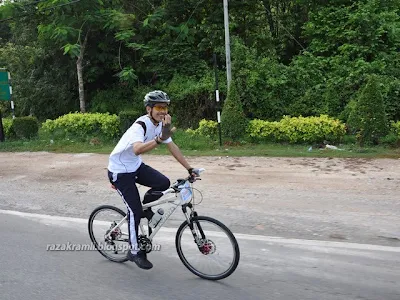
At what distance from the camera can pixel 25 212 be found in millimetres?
6938

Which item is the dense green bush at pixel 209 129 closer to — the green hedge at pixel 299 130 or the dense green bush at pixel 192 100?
the green hedge at pixel 299 130

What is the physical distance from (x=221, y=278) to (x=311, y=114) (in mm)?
11519

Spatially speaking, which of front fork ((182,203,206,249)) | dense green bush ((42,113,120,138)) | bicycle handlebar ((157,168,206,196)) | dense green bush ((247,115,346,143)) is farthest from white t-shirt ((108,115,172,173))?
dense green bush ((42,113,120,138))

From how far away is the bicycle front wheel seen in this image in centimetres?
407

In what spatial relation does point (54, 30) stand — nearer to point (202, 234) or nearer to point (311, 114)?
point (311, 114)

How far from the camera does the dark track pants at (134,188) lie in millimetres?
4277

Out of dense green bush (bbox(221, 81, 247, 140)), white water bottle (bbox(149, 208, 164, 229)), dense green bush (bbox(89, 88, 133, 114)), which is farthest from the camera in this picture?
dense green bush (bbox(89, 88, 133, 114))

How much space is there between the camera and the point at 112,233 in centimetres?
479

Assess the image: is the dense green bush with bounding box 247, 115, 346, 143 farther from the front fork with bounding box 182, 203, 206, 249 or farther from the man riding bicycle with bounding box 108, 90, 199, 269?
the front fork with bounding box 182, 203, 206, 249

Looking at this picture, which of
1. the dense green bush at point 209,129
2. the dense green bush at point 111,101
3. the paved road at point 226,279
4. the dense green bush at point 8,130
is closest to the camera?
the paved road at point 226,279

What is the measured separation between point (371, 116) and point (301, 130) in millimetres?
1921

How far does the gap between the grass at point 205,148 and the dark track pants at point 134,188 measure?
22.2 ft

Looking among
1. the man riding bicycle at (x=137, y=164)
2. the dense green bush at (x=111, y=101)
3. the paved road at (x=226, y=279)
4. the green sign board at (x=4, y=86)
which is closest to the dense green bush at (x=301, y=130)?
the paved road at (x=226, y=279)

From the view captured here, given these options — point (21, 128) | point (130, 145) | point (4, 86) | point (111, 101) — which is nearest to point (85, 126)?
point (21, 128)
